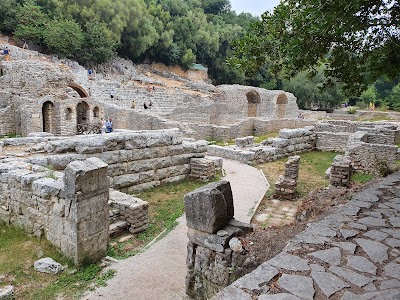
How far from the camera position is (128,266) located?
5.45 meters

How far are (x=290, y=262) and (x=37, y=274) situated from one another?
13.0 feet

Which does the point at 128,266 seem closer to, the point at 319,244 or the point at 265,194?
the point at 319,244

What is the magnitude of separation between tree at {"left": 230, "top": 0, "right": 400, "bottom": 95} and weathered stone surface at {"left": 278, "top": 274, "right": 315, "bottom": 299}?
3.58m

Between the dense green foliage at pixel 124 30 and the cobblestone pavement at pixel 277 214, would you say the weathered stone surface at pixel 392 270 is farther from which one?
the dense green foliage at pixel 124 30

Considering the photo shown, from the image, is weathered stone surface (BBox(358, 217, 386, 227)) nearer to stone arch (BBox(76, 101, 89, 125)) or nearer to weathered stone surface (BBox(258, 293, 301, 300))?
weathered stone surface (BBox(258, 293, 301, 300))

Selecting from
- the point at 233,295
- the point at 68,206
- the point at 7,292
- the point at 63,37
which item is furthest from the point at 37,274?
the point at 63,37

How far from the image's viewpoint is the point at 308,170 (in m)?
12.5

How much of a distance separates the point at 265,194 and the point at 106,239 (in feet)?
17.0

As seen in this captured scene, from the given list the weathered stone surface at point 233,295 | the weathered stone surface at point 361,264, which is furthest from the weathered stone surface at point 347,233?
the weathered stone surface at point 233,295

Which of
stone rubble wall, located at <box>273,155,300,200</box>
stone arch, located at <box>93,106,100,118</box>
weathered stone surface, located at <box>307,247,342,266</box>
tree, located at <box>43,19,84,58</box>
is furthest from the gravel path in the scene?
tree, located at <box>43,19,84,58</box>

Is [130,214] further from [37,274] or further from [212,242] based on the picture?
[212,242]

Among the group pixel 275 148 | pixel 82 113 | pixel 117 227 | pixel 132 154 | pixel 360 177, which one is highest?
pixel 82 113

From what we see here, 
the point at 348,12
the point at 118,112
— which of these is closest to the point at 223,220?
the point at 348,12

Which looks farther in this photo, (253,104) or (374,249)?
(253,104)
